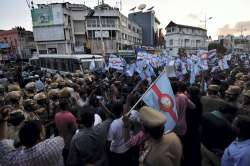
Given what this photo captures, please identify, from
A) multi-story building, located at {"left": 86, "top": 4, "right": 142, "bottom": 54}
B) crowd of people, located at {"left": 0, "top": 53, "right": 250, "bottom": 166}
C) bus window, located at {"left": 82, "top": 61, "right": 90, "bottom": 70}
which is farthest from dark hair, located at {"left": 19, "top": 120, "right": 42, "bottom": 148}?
multi-story building, located at {"left": 86, "top": 4, "right": 142, "bottom": 54}

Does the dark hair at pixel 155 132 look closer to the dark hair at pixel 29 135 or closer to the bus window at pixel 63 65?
the dark hair at pixel 29 135

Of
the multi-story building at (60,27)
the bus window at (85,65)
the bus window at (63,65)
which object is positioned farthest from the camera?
the multi-story building at (60,27)

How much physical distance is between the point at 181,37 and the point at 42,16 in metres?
41.6

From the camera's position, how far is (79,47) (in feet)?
192

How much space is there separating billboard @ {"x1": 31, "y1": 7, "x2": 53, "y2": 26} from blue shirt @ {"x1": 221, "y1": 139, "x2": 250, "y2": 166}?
199 feet

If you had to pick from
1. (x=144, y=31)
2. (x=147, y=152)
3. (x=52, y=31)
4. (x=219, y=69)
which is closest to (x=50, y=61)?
(x=219, y=69)

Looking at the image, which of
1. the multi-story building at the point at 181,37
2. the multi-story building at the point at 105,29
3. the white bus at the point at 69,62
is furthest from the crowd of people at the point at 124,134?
the multi-story building at the point at 181,37

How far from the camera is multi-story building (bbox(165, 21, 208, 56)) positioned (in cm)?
7694

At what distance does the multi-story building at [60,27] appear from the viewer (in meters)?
58.2

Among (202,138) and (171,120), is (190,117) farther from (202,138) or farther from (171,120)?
(171,120)

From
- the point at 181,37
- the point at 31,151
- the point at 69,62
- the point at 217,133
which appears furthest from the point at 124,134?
the point at 181,37

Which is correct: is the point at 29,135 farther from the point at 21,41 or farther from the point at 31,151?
the point at 21,41

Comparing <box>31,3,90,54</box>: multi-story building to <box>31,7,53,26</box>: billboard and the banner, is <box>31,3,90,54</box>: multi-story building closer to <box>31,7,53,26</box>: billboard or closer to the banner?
<box>31,7,53,26</box>: billboard

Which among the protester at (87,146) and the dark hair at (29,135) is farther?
the protester at (87,146)
